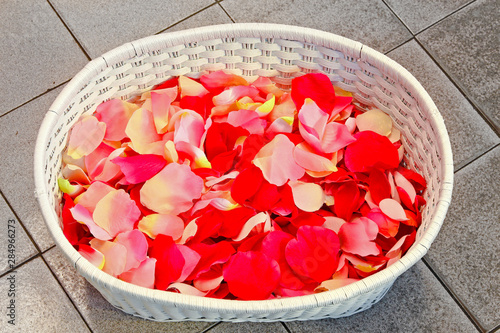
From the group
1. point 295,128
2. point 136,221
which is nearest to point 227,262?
point 136,221

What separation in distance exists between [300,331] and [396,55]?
1.93 ft

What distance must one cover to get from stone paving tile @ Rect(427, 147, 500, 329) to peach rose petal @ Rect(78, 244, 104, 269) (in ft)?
1.85

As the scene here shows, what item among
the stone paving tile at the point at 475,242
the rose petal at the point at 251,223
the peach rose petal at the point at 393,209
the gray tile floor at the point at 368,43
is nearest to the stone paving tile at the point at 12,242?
the gray tile floor at the point at 368,43

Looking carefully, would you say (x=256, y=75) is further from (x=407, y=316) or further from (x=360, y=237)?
(x=407, y=316)

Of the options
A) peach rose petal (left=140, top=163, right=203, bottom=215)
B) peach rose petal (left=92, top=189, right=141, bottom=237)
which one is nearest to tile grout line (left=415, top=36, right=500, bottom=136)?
peach rose petal (left=140, top=163, right=203, bottom=215)

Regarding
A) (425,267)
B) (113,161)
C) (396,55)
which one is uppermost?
(113,161)

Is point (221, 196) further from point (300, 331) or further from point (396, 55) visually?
point (396, 55)

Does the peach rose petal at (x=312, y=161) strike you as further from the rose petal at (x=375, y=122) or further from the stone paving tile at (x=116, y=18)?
the stone paving tile at (x=116, y=18)

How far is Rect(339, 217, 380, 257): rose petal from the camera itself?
0.81 meters

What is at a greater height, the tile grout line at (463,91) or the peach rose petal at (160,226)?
the peach rose petal at (160,226)

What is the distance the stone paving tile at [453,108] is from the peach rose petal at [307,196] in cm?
35

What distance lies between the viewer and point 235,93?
93cm

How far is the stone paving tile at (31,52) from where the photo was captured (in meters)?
1.10

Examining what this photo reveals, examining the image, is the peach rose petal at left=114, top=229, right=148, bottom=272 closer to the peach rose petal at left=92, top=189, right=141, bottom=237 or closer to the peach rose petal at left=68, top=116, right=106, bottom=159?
the peach rose petal at left=92, top=189, right=141, bottom=237
